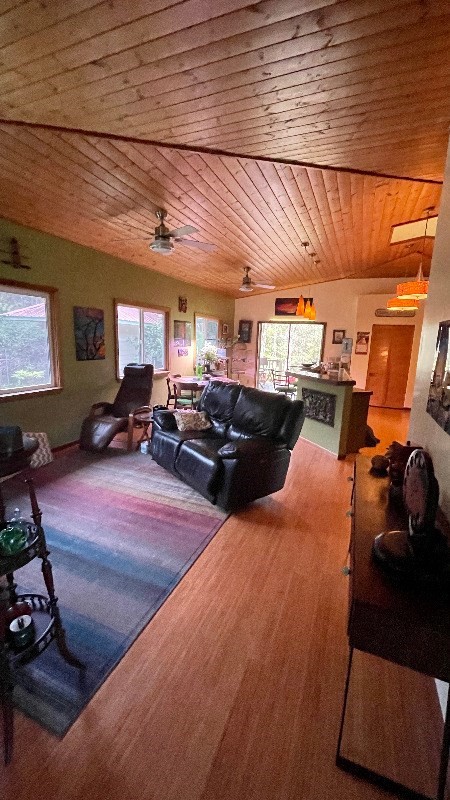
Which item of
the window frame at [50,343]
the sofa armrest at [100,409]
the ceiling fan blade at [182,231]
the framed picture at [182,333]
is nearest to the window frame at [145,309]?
the framed picture at [182,333]

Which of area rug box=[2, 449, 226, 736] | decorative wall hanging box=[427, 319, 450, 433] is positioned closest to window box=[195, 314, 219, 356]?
area rug box=[2, 449, 226, 736]

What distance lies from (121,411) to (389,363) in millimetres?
6134

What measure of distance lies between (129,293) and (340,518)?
4.38 metres

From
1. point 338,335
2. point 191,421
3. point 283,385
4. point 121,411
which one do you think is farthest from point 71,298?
point 338,335

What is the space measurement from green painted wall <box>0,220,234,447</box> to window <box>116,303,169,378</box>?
0.70 ft

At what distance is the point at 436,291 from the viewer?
209cm

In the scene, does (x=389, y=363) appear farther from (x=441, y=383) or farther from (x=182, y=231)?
(x=441, y=383)

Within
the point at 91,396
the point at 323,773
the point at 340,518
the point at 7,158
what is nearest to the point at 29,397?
the point at 91,396

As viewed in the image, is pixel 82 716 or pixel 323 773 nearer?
pixel 323 773

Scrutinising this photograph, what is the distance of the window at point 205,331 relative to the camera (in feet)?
24.9

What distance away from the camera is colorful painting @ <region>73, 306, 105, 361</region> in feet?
14.2

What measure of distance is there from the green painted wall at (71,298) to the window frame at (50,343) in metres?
0.05

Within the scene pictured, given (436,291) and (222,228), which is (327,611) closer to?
(436,291)

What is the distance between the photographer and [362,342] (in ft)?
25.6
